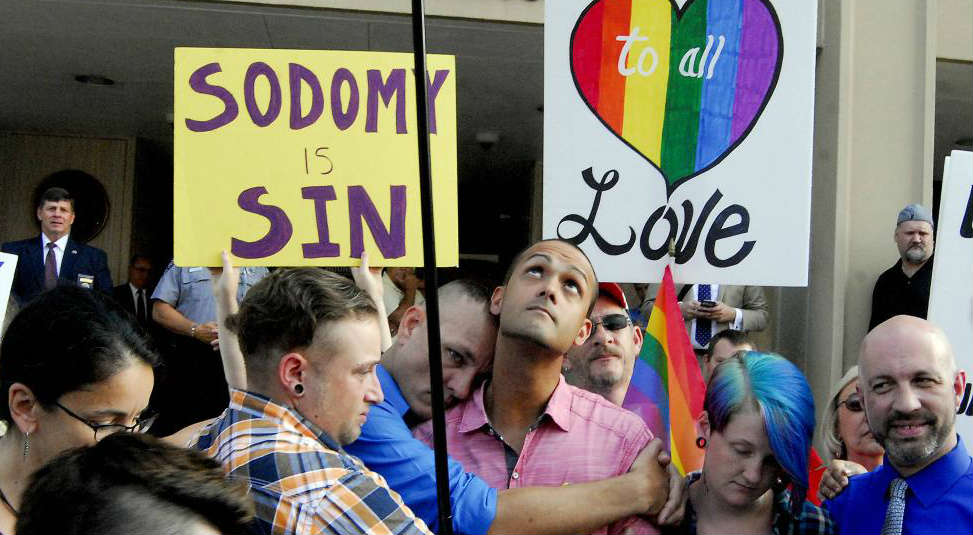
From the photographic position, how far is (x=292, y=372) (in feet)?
7.02

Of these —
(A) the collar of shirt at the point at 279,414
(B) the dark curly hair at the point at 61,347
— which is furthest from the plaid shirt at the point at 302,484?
(B) the dark curly hair at the point at 61,347

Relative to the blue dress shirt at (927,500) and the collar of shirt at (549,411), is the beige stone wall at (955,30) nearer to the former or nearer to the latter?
the blue dress shirt at (927,500)

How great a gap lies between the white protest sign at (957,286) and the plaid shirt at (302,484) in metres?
1.96

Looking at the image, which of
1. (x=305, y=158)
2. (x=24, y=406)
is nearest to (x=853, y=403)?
(x=305, y=158)

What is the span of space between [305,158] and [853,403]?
1782 mm

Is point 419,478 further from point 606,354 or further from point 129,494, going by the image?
point 606,354

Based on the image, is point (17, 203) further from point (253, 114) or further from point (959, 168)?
point (959, 168)

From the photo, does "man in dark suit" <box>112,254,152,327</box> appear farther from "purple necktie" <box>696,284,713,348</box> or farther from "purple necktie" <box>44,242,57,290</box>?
"purple necktie" <box>696,284,713,348</box>

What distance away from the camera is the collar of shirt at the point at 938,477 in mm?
2391

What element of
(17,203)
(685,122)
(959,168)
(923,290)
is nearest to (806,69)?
(685,122)

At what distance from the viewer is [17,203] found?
31.9ft

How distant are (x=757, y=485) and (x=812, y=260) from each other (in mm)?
4404

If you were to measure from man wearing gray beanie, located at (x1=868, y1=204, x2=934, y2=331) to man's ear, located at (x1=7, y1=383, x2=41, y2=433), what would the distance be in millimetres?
4448

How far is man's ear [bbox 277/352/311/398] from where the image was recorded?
213 centimetres
